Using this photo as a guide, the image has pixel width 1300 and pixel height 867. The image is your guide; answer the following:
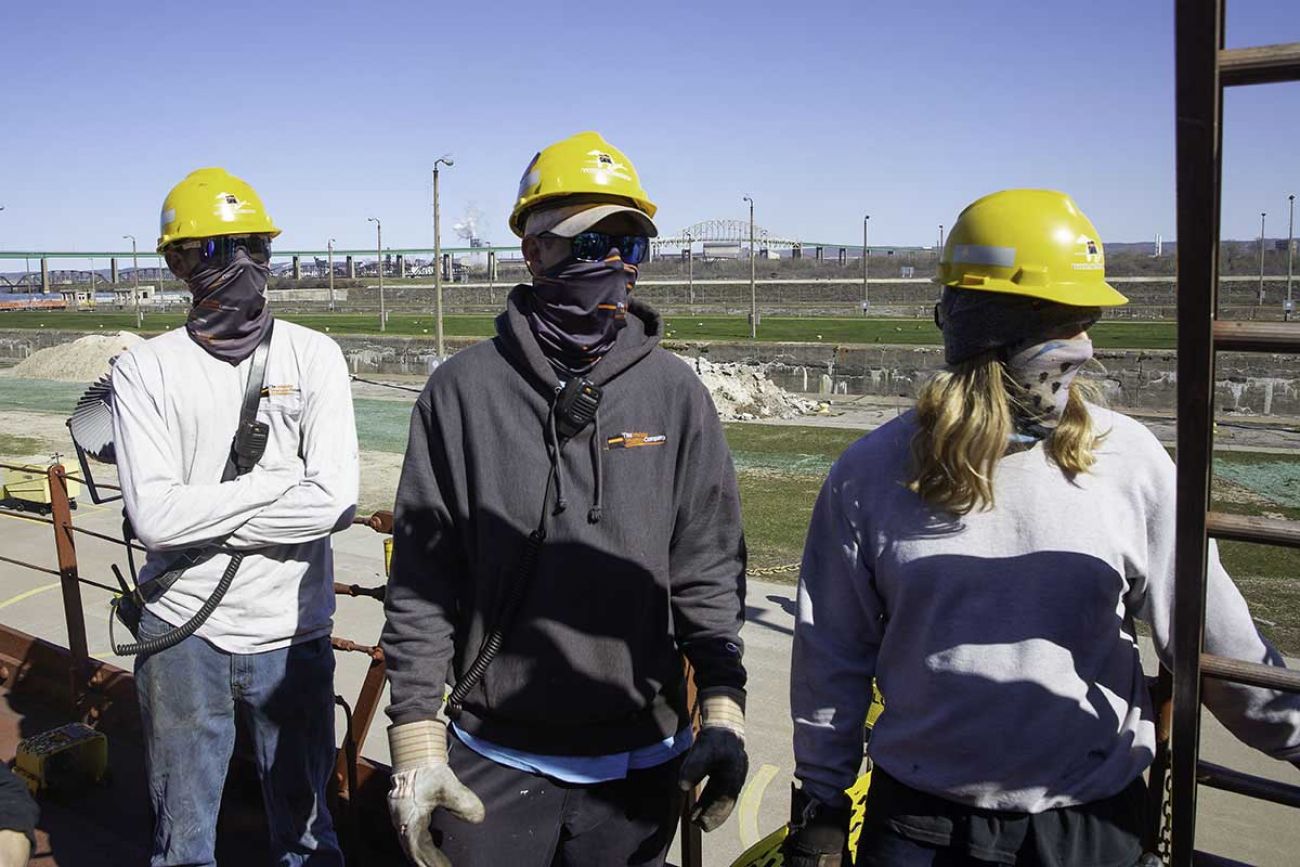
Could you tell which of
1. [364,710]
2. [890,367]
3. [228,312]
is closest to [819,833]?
[364,710]

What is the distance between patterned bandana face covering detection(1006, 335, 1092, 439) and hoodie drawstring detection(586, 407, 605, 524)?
864 mm

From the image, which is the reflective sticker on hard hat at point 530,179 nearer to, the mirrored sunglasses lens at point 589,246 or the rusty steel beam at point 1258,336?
the mirrored sunglasses lens at point 589,246

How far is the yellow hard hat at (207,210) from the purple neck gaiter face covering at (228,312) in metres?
0.11

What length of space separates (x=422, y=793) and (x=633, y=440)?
87 cm

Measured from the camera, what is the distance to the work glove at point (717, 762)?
7.40ft

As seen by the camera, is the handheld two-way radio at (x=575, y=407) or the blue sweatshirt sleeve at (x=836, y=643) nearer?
the blue sweatshirt sleeve at (x=836, y=643)

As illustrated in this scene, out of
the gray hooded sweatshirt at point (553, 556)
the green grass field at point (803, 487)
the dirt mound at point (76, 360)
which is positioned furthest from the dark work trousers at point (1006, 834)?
the dirt mound at point (76, 360)

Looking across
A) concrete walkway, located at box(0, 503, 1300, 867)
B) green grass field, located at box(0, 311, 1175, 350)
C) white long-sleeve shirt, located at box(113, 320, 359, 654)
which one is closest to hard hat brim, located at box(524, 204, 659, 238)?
white long-sleeve shirt, located at box(113, 320, 359, 654)

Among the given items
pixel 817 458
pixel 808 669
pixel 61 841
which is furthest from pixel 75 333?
pixel 808 669

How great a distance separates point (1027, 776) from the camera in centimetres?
192

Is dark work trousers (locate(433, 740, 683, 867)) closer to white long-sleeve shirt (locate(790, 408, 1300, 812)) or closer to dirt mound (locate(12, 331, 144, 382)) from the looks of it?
→ white long-sleeve shirt (locate(790, 408, 1300, 812))

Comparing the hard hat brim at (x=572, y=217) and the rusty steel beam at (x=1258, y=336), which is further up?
the hard hat brim at (x=572, y=217)

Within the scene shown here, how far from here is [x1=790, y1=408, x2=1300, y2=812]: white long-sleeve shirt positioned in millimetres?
1905

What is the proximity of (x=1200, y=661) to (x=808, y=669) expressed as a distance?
740 millimetres
